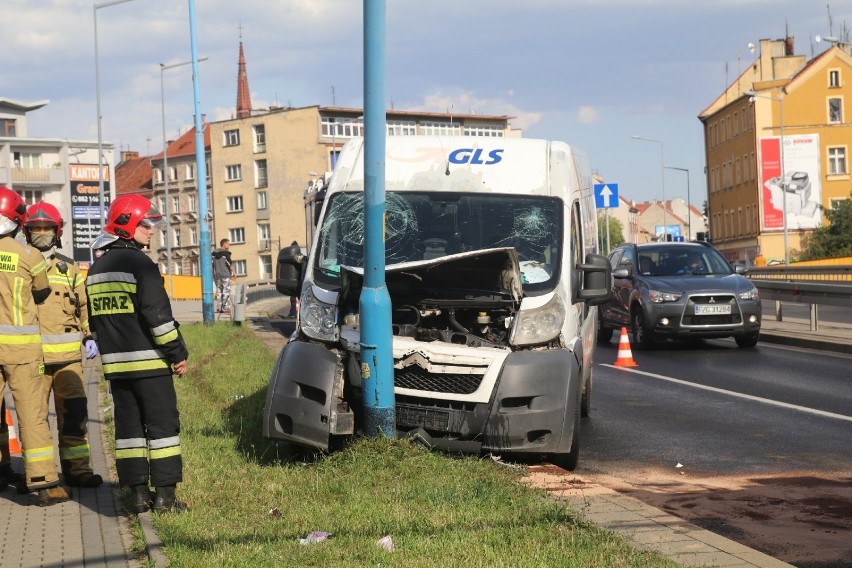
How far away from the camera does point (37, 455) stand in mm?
7801

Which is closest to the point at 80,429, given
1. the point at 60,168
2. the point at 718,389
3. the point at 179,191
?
the point at 718,389

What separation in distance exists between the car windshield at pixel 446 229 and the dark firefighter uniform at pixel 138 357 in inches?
98.6

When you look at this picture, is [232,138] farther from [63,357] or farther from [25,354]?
[25,354]

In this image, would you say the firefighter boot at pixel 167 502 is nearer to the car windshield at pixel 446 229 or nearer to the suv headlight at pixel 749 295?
the car windshield at pixel 446 229

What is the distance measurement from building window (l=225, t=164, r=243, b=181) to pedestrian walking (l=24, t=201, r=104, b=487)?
339ft

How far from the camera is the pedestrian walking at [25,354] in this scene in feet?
25.5

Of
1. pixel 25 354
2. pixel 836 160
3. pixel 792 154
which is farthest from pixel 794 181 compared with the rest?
pixel 25 354

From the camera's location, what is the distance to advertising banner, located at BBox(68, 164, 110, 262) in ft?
319

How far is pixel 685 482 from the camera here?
8477 millimetres

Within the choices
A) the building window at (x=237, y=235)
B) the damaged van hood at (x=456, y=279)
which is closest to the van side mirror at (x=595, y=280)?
the damaged van hood at (x=456, y=279)

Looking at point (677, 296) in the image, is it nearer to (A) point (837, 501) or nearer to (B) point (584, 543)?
(A) point (837, 501)

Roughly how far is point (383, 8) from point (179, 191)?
112 m

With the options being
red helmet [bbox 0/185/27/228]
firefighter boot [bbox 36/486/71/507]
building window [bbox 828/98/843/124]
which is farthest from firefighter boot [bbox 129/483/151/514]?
building window [bbox 828/98/843/124]

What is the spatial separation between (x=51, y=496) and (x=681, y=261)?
14.8 meters
